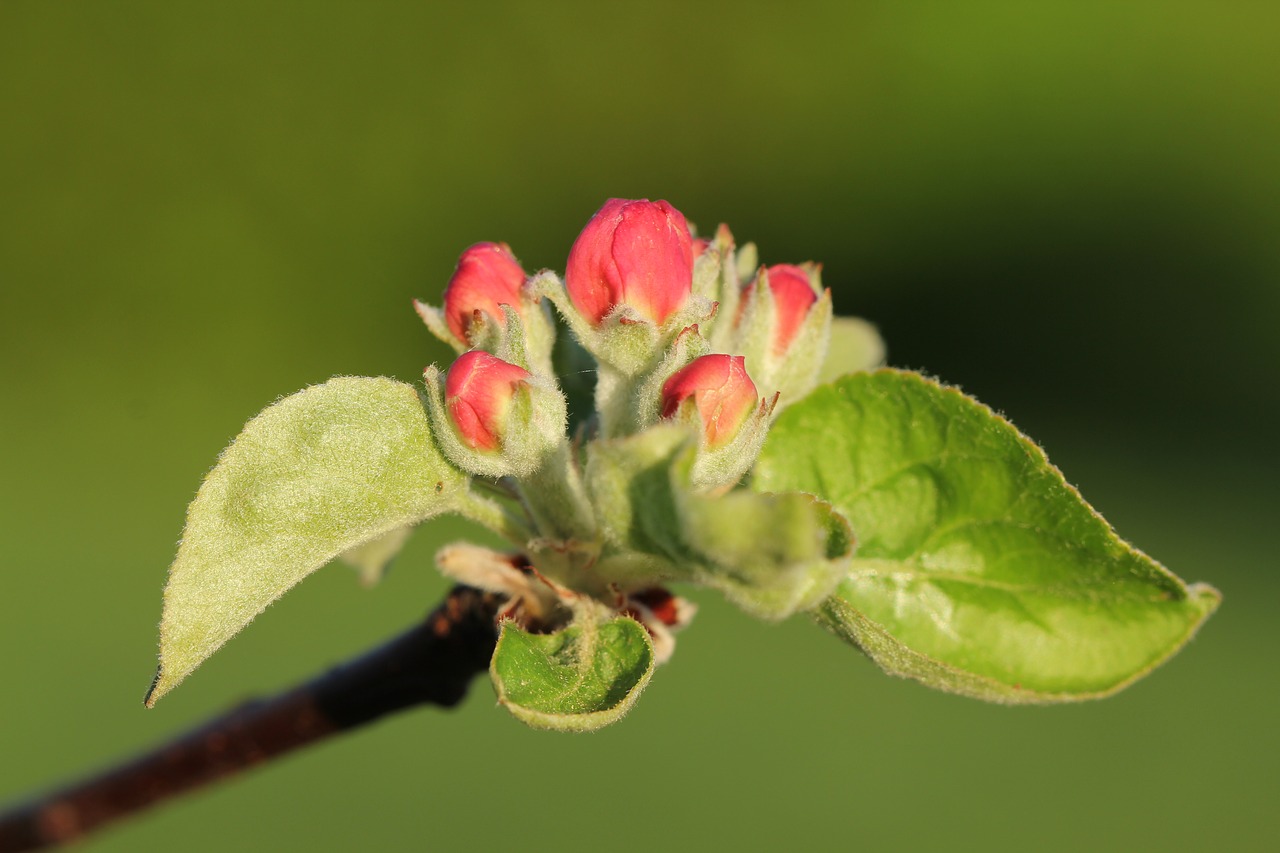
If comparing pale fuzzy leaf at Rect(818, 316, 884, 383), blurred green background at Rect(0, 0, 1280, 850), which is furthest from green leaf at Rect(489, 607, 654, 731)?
blurred green background at Rect(0, 0, 1280, 850)

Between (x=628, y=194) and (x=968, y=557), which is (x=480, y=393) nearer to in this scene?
(x=968, y=557)

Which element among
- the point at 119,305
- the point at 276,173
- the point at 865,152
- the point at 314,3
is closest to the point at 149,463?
the point at 119,305

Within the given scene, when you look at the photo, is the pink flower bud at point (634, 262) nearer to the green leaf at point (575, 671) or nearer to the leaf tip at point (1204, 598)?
the green leaf at point (575, 671)

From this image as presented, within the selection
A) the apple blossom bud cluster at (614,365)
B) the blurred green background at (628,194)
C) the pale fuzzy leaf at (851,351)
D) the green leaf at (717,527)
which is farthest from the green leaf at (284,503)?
the blurred green background at (628,194)

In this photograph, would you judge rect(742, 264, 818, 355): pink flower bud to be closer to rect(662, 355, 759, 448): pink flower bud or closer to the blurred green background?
rect(662, 355, 759, 448): pink flower bud

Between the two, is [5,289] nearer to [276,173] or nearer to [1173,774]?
[276,173]

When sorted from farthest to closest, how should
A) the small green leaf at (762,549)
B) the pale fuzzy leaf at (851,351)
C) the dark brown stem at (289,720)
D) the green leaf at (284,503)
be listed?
the pale fuzzy leaf at (851,351)
the dark brown stem at (289,720)
the green leaf at (284,503)
the small green leaf at (762,549)
